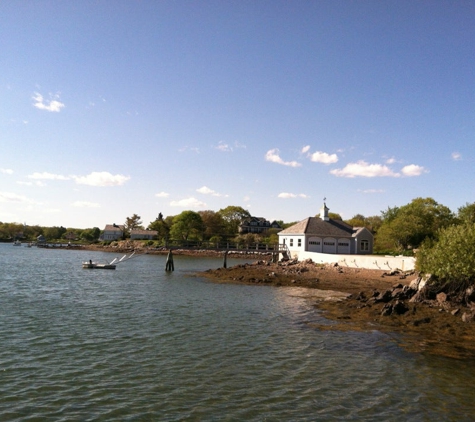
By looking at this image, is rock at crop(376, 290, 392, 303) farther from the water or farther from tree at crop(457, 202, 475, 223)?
tree at crop(457, 202, 475, 223)

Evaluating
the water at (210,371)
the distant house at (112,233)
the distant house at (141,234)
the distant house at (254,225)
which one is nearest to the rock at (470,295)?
the water at (210,371)

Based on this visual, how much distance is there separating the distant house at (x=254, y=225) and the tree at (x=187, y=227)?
2497cm

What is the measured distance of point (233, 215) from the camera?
14762 cm

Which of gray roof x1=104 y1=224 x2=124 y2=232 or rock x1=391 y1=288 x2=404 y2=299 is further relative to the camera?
gray roof x1=104 y1=224 x2=124 y2=232

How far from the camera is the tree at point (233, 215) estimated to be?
144250mm

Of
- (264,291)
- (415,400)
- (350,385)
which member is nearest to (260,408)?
(350,385)

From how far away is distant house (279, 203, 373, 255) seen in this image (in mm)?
60875

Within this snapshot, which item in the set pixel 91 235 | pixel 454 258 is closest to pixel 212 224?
pixel 91 235

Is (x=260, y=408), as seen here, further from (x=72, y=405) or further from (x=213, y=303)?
(x=213, y=303)

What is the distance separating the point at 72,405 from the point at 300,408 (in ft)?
20.4

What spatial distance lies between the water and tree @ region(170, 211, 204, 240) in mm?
95568

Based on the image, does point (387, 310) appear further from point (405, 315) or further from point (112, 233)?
point (112, 233)

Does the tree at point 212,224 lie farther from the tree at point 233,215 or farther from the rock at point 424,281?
the rock at point 424,281

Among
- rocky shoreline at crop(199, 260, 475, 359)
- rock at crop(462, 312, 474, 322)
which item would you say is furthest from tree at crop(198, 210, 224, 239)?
rock at crop(462, 312, 474, 322)
